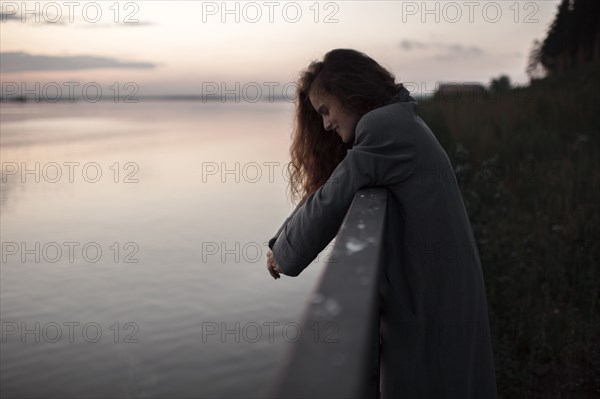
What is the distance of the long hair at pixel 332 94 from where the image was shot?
2430mm

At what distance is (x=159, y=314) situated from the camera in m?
9.45

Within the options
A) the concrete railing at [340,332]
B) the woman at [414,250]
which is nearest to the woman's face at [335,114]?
the woman at [414,250]

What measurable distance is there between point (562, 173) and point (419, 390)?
9.23 metres

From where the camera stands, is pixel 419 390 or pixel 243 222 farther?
pixel 243 222

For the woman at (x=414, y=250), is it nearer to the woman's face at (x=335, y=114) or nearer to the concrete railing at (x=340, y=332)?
the woman's face at (x=335, y=114)

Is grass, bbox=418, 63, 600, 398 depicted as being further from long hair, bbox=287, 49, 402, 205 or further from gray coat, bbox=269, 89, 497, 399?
gray coat, bbox=269, 89, 497, 399

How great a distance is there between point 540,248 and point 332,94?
18.2ft

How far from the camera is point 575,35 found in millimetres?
51094

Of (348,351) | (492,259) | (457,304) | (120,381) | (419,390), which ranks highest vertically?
(348,351)

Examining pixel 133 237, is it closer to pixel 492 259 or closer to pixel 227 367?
pixel 227 367

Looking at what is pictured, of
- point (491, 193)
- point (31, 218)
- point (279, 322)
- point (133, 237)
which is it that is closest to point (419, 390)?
point (279, 322)

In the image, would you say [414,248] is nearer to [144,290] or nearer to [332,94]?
[332,94]

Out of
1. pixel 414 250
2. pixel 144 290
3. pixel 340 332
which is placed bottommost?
pixel 144 290

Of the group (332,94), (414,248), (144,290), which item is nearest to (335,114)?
(332,94)
